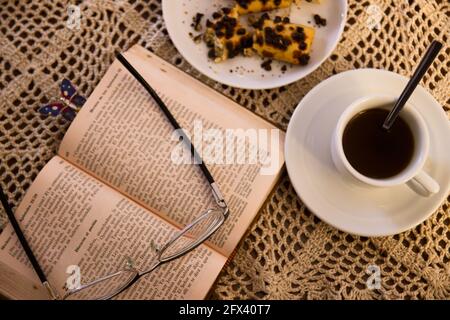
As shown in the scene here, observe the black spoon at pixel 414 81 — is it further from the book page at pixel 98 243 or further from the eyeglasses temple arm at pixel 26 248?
the eyeglasses temple arm at pixel 26 248

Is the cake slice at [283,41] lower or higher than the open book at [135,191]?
higher

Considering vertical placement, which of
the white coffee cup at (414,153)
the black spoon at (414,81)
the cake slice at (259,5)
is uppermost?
the cake slice at (259,5)

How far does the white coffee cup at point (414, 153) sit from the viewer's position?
0.65 m

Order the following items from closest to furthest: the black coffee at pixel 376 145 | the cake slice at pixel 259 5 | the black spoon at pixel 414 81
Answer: the black spoon at pixel 414 81
the black coffee at pixel 376 145
the cake slice at pixel 259 5

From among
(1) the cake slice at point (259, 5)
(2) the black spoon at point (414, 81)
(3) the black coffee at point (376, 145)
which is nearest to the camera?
(2) the black spoon at point (414, 81)

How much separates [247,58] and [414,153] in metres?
0.30

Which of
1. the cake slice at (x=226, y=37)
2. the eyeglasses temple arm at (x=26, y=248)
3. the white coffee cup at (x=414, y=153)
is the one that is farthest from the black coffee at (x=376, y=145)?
the eyeglasses temple arm at (x=26, y=248)

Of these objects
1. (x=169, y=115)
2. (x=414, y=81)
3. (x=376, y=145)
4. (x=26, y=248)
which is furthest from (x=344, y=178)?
(x=26, y=248)

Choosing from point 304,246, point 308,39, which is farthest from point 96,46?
point 304,246

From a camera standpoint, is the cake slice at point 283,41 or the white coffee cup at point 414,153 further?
the cake slice at point 283,41

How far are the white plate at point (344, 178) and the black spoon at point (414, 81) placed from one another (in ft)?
0.30

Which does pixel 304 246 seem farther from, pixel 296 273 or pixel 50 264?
pixel 50 264

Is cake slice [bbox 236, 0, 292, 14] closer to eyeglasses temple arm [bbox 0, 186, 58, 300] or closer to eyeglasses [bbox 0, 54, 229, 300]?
eyeglasses [bbox 0, 54, 229, 300]

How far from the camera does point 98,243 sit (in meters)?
0.74
